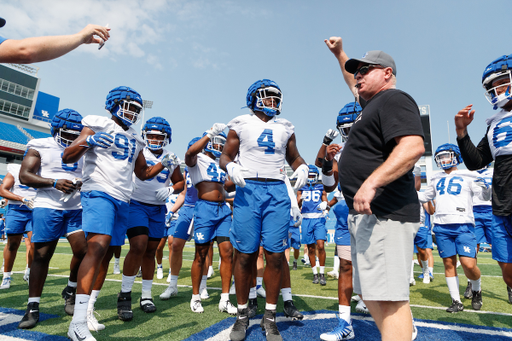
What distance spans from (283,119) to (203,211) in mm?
1860

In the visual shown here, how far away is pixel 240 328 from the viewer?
2977 millimetres

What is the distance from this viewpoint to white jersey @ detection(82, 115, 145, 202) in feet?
10.4

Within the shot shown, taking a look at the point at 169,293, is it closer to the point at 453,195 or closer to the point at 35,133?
the point at 453,195

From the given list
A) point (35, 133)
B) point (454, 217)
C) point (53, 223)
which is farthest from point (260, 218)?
point (35, 133)

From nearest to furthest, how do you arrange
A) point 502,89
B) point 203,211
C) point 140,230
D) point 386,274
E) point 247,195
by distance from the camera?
point 386,274 < point 502,89 < point 247,195 < point 140,230 < point 203,211

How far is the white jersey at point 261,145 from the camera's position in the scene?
11.3ft

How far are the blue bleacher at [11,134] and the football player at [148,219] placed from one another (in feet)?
148

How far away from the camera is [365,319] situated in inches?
151

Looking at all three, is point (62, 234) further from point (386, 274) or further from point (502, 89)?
point (502, 89)

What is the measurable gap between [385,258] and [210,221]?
3.05m

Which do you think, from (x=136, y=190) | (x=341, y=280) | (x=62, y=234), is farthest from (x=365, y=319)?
(x=62, y=234)

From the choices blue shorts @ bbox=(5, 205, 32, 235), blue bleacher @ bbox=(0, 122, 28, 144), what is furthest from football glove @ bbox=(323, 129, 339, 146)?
blue bleacher @ bbox=(0, 122, 28, 144)

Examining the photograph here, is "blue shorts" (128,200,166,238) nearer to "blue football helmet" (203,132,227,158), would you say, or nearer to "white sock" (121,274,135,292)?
"white sock" (121,274,135,292)

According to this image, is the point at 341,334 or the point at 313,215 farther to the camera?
the point at 313,215
